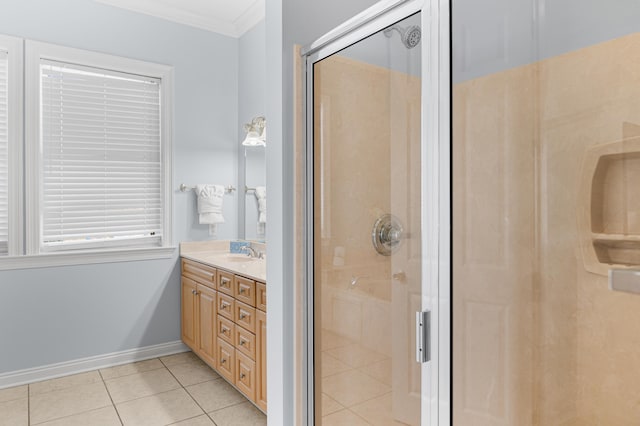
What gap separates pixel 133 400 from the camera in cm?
259

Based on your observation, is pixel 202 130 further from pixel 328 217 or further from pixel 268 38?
pixel 328 217

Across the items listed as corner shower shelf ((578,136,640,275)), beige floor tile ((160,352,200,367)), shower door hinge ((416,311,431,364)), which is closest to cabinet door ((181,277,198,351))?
beige floor tile ((160,352,200,367))

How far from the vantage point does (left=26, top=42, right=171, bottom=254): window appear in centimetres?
288

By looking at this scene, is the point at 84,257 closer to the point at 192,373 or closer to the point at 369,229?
the point at 192,373

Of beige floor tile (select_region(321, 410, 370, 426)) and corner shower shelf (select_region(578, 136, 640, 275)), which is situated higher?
corner shower shelf (select_region(578, 136, 640, 275))

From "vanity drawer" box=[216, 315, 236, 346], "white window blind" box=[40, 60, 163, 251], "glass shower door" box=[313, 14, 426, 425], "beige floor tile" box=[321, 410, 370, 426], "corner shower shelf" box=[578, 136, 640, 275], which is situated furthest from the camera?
"white window blind" box=[40, 60, 163, 251]

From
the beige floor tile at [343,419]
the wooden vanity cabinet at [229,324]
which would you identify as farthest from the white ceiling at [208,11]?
the beige floor tile at [343,419]

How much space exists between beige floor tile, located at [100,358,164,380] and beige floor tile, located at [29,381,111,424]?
192mm

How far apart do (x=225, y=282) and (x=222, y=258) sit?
587 mm

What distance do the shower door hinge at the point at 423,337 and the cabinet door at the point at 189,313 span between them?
7.56 ft

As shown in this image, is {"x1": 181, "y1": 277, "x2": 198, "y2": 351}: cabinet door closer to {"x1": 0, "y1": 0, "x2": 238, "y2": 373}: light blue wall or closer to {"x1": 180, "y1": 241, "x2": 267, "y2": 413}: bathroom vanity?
{"x1": 180, "y1": 241, "x2": 267, "y2": 413}: bathroom vanity

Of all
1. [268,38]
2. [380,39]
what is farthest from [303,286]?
[268,38]

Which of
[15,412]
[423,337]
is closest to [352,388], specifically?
[423,337]

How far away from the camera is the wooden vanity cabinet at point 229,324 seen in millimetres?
2240
